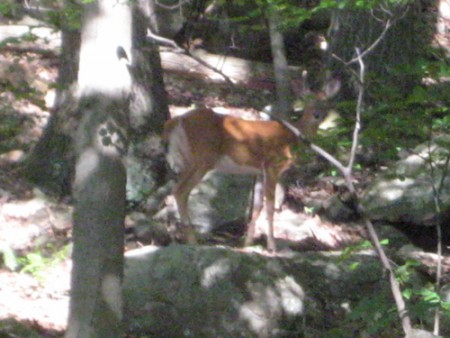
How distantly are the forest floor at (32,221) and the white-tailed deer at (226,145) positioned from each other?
1203 mm

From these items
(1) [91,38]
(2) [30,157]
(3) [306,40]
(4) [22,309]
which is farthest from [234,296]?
(3) [306,40]

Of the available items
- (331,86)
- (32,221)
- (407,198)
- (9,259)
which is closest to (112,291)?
(9,259)

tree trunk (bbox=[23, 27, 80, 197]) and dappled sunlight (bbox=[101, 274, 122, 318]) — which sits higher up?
dappled sunlight (bbox=[101, 274, 122, 318])

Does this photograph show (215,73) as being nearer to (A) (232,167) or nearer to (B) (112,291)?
(A) (232,167)

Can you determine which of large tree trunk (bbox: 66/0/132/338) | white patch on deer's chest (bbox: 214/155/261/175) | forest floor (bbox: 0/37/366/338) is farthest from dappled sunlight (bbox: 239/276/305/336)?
large tree trunk (bbox: 66/0/132/338)

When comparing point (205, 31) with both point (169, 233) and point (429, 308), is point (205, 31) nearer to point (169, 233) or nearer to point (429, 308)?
point (169, 233)

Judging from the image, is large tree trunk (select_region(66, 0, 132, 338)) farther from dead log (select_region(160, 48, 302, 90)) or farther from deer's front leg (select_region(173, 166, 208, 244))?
dead log (select_region(160, 48, 302, 90))

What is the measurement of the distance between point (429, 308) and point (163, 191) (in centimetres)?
586

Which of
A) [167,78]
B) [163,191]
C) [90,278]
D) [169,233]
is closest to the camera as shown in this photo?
[90,278]

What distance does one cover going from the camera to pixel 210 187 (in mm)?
11211

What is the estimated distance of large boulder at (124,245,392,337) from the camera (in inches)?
310

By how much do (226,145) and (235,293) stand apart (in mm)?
2618

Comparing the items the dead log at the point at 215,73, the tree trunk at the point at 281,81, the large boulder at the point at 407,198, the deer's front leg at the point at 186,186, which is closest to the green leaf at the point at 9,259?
the deer's front leg at the point at 186,186

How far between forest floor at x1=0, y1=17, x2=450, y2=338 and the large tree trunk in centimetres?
124
